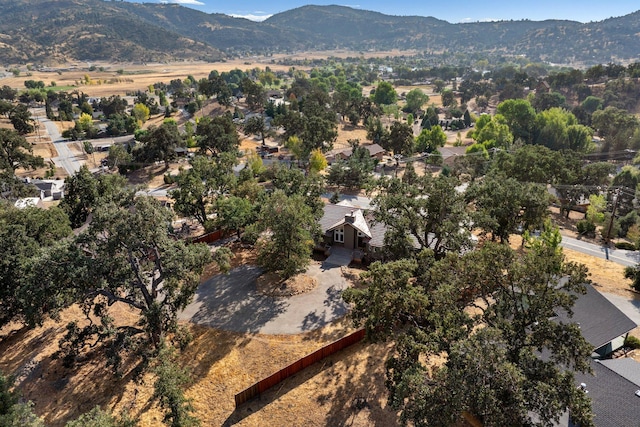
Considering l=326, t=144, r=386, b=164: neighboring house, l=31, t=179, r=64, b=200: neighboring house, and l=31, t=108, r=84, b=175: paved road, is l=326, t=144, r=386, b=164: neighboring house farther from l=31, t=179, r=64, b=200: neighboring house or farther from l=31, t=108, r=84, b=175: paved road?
l=31, t=179, r=64, b=200: neighboring house

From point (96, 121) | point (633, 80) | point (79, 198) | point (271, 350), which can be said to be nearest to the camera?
point (271, 350)

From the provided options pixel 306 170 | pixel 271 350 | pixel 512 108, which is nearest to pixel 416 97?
pixel 512 108

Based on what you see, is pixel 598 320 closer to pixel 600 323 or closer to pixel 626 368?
pixel 600 323

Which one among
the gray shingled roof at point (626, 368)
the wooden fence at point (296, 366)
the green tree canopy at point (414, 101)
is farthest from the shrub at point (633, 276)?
the green tree canopy at point (414, 101)

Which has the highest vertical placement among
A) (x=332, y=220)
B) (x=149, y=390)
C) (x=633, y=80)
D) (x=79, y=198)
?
(x=633, y=80)

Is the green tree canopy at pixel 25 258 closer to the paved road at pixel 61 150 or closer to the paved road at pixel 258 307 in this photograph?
the paved road at pixel 258 307

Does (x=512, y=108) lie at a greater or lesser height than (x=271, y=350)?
greater

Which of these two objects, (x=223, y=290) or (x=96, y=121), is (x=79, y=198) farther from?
(x=96, y=121)

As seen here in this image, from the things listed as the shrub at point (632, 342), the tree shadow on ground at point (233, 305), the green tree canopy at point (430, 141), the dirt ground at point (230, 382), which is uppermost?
the green tree canopy at point (430, 141)
